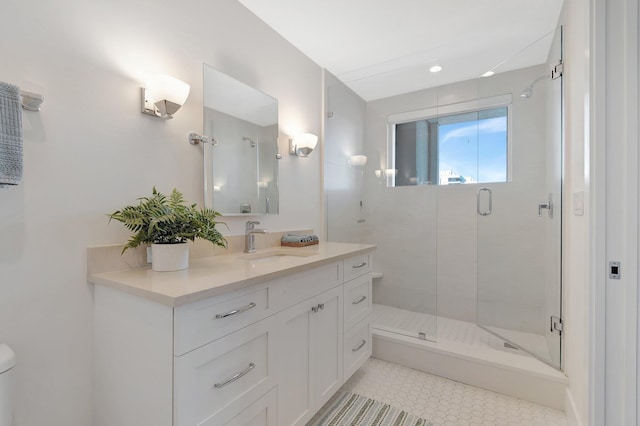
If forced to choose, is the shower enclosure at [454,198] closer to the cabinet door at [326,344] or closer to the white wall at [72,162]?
Answer: the cabinet door at [326,344]

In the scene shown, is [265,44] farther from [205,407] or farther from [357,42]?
[205,407]

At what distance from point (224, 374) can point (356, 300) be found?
40.9 inches

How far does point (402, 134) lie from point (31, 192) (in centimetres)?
260

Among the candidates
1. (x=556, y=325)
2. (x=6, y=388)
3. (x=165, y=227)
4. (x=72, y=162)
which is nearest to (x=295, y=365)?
(x=165, y=227)

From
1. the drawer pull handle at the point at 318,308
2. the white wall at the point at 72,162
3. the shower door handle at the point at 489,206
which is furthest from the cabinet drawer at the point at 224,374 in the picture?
the shower door handle at the point at 489,206

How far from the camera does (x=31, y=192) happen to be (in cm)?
101

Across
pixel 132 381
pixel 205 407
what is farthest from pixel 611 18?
pixel 132 381

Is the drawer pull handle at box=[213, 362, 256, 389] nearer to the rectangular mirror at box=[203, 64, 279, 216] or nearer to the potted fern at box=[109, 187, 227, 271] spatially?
the potted fern at box=[109, 187, 227, 271]

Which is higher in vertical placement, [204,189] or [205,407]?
[204,189]

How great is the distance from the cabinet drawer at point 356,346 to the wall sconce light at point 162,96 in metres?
1.53

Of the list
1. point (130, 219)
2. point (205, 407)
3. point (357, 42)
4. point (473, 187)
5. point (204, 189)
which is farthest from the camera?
point (473, 187)

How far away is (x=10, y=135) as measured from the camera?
2.87ft

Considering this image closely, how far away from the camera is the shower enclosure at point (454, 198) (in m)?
2.33

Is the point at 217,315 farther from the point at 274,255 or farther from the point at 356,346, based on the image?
the point at 356,346
